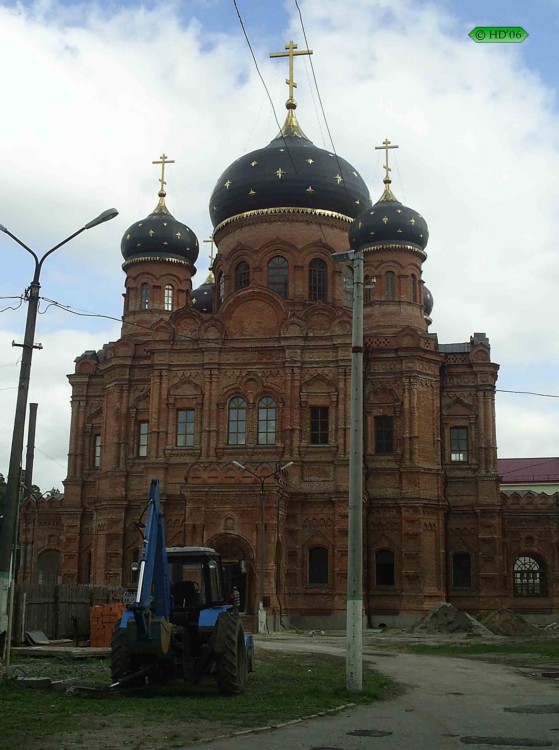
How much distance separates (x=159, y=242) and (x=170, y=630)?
1304 inches

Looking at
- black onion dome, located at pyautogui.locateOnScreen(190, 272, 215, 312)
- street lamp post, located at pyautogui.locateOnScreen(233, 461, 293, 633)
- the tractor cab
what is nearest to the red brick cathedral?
street lamp post, located at pyautogui.locateOnScreen(233, 461, 293, 633)

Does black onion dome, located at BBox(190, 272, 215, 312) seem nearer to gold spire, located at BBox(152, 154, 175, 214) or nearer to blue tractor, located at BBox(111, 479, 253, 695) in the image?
gold spire, located at BBox(152, 154, 175, 214)

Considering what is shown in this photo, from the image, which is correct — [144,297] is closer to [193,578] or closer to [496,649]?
[496,649]

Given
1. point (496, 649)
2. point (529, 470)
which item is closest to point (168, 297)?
point (496, 649)

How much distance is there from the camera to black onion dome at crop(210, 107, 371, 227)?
4241 cm

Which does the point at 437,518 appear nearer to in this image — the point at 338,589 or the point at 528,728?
the point at 338,589

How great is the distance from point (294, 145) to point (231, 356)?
431 inches

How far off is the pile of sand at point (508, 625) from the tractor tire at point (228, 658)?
868 inches

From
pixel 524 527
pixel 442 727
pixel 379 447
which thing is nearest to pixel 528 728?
pixel 442 727

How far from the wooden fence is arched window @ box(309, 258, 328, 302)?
20896 mm

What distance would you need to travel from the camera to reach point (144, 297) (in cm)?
4428

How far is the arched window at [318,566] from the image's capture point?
36344 mm

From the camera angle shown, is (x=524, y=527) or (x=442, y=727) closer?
(x=442, y=727)

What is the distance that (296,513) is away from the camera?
120ft
